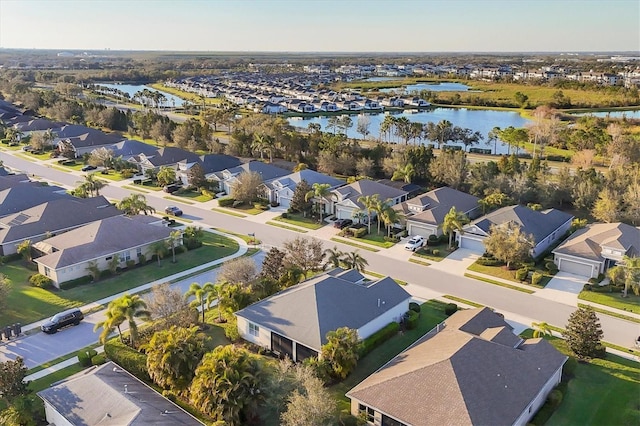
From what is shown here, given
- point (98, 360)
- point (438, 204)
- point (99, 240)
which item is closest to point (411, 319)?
point (98, 360)

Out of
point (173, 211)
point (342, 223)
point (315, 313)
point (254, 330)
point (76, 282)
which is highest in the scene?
point (315, 313)

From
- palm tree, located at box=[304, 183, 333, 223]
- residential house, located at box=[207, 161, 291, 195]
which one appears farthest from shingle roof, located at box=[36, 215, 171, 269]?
residential house, located at box=[207, 161, 291, 195]

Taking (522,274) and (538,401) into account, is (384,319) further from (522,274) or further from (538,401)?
(522,274)

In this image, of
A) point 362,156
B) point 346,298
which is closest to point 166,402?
point 346,298

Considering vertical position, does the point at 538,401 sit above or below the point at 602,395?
above

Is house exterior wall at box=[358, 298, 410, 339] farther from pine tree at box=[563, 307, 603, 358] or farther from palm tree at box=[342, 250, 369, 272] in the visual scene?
pine tree at box=[563, 307, 603, 358]

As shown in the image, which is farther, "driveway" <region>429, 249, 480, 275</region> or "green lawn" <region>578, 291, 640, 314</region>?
"driveway" <region>429, 249, 480, 275</region>

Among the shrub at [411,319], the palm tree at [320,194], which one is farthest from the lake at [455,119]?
the shrub at [411,319]
